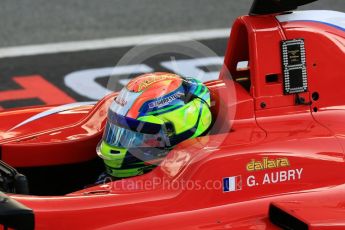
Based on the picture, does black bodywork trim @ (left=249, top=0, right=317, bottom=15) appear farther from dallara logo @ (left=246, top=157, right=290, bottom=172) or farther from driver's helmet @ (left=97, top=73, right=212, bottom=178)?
dallara logo @ (left=246, top=157, right=290, bottom=172)

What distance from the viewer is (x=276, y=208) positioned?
3908 millimetres

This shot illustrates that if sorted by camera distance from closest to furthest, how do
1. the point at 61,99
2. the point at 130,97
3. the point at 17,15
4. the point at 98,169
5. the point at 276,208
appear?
the point at 276,208 → the point at 130,97 → the point at 98,169 → the point at 61,99 → the point at 17,15

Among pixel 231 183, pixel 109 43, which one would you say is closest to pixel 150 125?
pixel 231 183

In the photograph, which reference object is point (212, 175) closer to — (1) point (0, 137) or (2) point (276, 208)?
(2) point (276, 208)

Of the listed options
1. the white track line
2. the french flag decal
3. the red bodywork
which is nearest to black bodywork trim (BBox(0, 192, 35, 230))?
the red bodywork

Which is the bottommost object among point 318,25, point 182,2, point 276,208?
point 276,208

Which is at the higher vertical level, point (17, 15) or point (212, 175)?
point (17, 15)

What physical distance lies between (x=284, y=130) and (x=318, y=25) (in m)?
0.66

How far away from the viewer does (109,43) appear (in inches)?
345

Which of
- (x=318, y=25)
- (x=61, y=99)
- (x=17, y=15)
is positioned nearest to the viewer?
(x=318, y=25)

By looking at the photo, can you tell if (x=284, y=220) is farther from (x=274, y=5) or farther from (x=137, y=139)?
(x=274, y=5)

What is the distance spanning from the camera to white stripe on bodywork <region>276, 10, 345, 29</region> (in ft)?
14.9

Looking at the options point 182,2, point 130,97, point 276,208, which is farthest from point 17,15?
point 276,208

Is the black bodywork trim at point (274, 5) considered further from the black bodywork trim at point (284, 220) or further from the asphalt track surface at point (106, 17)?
the asphalt track surface at point (106, 17)
